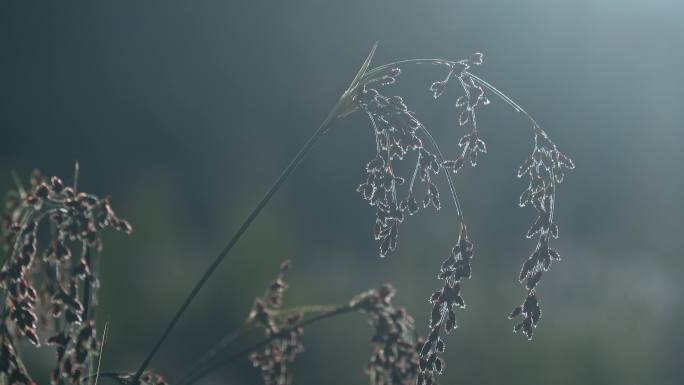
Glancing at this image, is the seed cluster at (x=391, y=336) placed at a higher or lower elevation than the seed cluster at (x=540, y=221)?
lower

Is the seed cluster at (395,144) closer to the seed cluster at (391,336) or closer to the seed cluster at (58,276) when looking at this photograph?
the seed cluster at (391,336)

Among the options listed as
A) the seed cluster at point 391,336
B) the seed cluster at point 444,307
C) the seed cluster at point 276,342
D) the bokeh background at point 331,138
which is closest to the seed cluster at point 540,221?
the seed cluster at point 444,307

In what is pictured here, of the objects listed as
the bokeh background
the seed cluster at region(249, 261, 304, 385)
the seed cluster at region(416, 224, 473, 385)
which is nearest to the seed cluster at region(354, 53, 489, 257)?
the seed cluster at region(416, 224, 473, 385)

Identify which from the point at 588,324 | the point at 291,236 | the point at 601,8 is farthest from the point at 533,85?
the point at 588,324

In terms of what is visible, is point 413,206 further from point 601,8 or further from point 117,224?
point 601,8

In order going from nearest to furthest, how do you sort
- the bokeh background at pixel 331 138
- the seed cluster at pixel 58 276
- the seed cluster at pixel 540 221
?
the seed cluster at pixel 58 276
the seed cluster at pixel 540 221
the bokeh background at pixel 331 138

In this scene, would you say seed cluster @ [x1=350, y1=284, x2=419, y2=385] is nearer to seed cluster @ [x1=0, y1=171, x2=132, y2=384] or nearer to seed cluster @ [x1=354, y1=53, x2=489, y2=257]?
seed cluster @ [x1=354, y1=53, x2=489, y2=257]

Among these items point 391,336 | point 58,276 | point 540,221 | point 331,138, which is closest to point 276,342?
point 391,336

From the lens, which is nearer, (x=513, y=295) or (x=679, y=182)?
(x=513, y=295)
